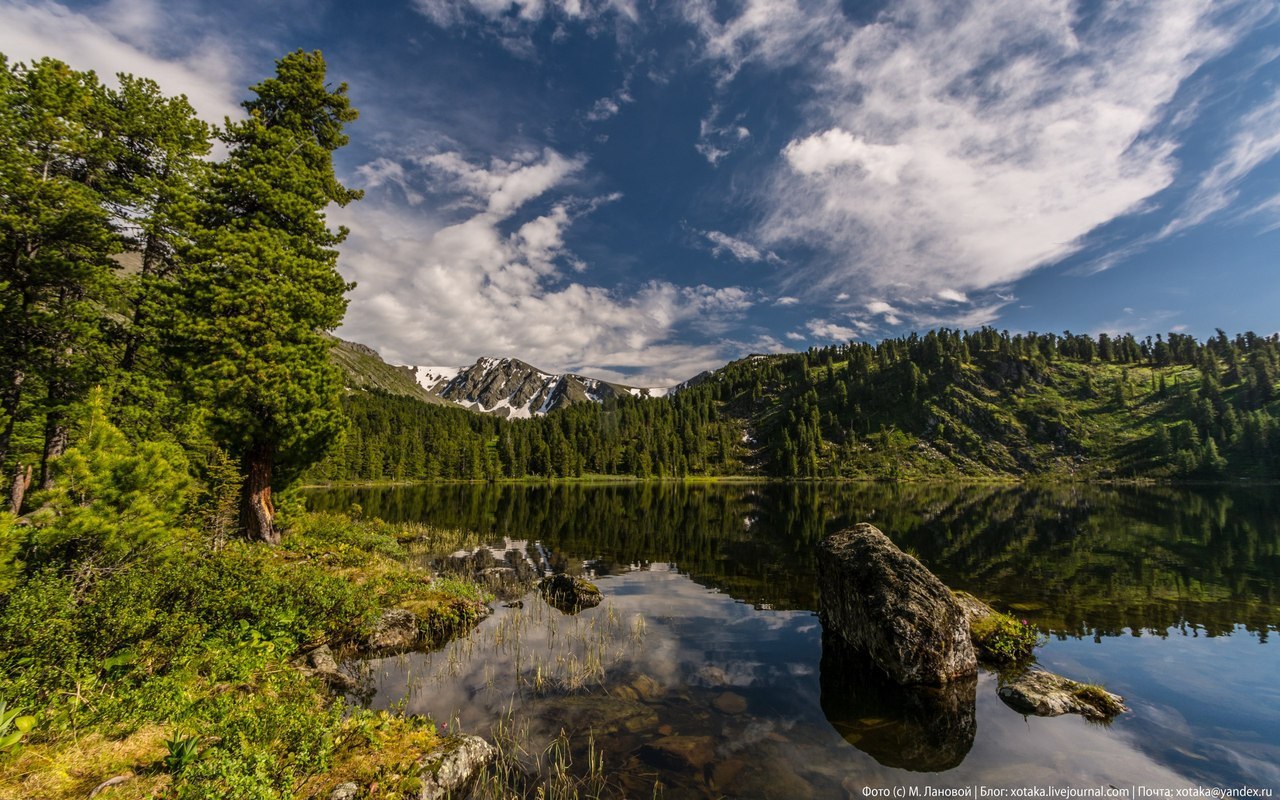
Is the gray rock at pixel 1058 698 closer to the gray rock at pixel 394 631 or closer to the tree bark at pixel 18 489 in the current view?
the gray rock at pixel 394 631

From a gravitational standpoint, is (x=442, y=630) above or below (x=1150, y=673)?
below

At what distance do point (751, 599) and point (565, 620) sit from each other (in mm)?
10358

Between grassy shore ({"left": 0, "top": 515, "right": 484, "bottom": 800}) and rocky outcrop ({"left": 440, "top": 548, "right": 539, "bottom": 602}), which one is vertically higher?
grassy shore ({"left": 0, "top": 515, "right": 484, "bottom": 800})

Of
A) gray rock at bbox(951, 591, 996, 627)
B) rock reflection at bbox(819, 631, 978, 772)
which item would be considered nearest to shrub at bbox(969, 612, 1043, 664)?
gray rock at bbox(951, 591, 996, 627)

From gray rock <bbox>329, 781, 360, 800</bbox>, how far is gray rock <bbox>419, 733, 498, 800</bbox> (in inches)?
48.4

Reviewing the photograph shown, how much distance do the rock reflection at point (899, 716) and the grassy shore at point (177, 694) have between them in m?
11.1

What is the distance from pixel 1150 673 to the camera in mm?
17125

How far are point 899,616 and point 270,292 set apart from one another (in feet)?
97.2

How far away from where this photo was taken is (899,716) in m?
14.1

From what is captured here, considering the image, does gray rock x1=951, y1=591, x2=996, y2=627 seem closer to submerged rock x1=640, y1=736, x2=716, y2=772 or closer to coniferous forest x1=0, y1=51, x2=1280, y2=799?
submerged rock x1=640, y1=736, x2=716, y2=772

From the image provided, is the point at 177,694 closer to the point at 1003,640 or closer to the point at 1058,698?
the point at 1058,698

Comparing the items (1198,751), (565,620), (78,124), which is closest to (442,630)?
(565,620)

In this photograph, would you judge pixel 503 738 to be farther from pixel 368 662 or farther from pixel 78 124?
pixel 78 124

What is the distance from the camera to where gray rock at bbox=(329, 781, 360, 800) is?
8.86 meters
